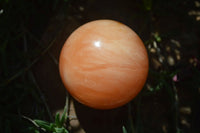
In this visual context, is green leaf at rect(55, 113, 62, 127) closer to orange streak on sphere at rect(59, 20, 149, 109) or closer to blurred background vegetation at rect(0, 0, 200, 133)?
blurred background vegetation at rect(0, 0, 200, 133)

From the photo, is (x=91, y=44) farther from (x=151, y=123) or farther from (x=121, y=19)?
(x=151, y=123)

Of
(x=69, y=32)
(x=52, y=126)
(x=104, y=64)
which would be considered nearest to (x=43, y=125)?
(x=52, y=126)

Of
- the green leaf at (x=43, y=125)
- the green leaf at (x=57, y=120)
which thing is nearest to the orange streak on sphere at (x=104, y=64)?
the green leaf at (x=57, y=120)

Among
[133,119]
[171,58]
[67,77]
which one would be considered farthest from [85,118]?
[171,58]

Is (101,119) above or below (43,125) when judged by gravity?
below

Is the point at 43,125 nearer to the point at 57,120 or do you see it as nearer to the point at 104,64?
the point at 57,120

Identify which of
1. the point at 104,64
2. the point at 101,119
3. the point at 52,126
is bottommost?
the point at 101,119
